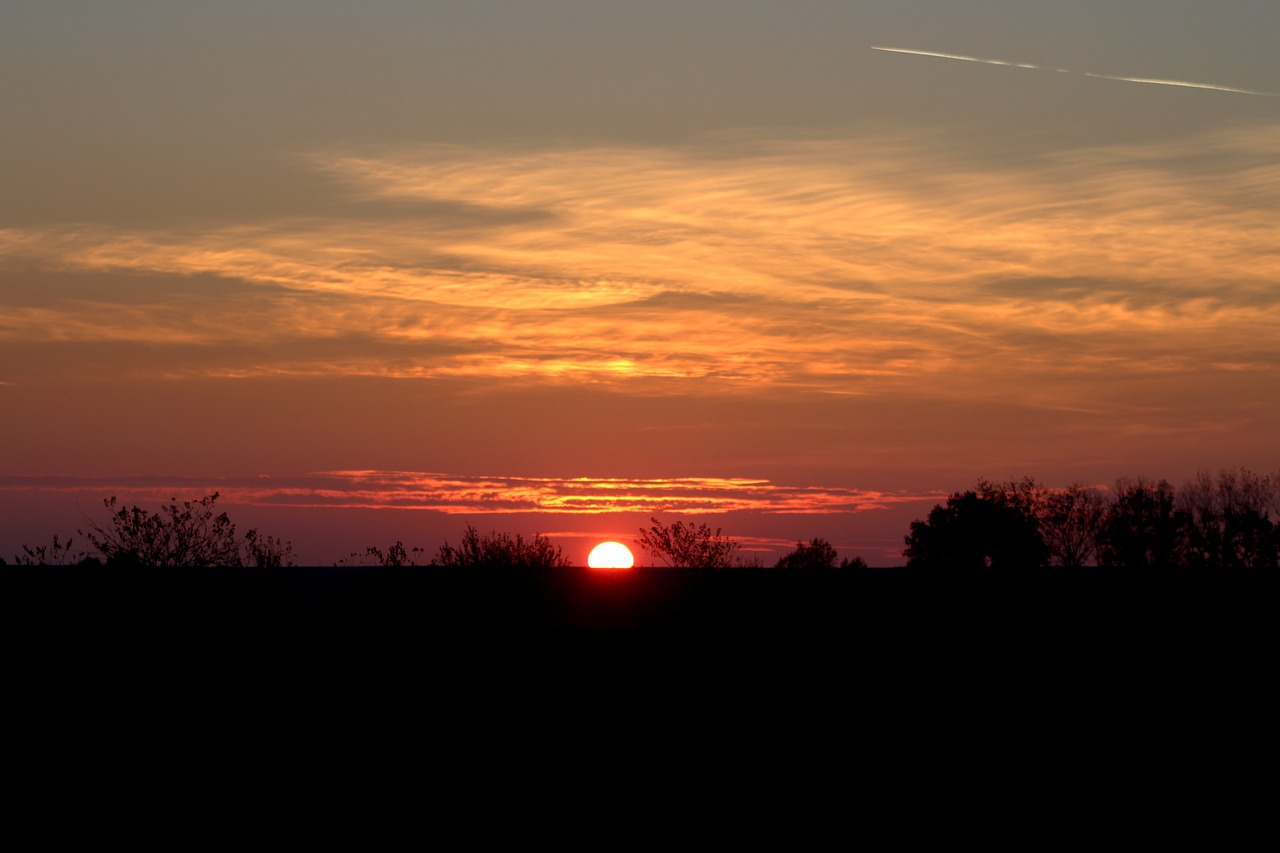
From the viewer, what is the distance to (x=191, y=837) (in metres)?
17.3

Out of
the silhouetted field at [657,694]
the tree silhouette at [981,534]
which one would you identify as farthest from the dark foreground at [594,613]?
the tree silhouette at [981,534]

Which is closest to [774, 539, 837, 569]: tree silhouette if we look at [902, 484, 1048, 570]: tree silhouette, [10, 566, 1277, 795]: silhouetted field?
[902, 484, 1048, 570]: tree silhouette

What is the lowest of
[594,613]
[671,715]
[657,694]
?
[671,715]

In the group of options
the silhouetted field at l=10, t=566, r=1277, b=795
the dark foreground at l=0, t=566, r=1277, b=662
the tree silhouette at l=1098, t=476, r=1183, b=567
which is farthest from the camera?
the tree silhouette at l=1098, t=476, r=1183, b=567

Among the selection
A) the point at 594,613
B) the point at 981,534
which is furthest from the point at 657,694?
the point at 981,534

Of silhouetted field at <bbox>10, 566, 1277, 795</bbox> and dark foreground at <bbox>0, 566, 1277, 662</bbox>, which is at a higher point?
dark foreground at <bbox>0, 566, 1277, 662</bbox>

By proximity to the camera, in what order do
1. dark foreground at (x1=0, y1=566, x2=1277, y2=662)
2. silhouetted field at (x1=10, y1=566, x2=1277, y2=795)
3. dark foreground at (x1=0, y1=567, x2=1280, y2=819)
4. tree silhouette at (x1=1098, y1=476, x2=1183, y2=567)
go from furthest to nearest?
1. tree silhouette at (x1=1098, y1=476, x2=1183, y2=567)
2. dark foreground at (x1=0, y1=566, x2=1277, y2=662)
3. silhouetted field at (x1=10, y1=566, x2=1277, y2=795)
4. dark foreground at (x1=0, y1=567, x2=1280, y2=819)

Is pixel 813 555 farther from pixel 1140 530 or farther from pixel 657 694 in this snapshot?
pixel 657 694

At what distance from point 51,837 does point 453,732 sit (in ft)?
17.6

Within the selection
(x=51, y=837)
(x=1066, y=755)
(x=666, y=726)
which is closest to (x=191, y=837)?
(x=51, y=837)

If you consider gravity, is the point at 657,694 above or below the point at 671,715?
above

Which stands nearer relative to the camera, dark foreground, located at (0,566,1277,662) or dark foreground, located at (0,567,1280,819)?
dark foreground, located at (0,567,1280,819)

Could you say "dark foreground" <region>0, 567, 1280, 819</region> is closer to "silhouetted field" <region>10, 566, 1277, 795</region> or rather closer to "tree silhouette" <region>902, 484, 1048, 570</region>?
"silhouetted field" <region>10, 566, 1277, 795</region>

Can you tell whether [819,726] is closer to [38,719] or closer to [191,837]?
[191,837]
